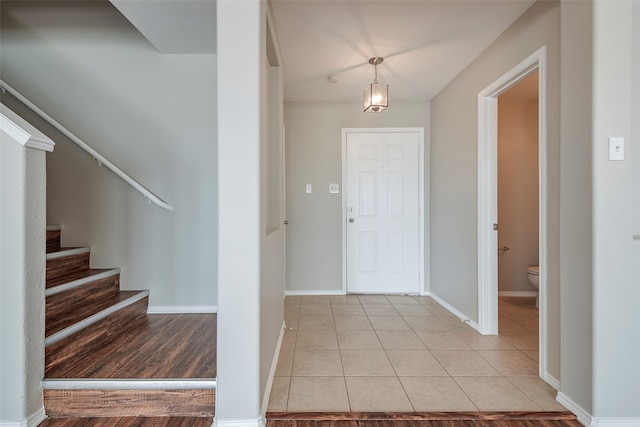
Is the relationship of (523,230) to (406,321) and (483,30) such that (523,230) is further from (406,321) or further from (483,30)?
(483,30)

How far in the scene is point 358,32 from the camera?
211 centimetres

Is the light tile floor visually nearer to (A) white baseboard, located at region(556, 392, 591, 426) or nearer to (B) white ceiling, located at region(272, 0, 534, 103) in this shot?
(A) white baseboard, located at region(556, 392, 591, 426)

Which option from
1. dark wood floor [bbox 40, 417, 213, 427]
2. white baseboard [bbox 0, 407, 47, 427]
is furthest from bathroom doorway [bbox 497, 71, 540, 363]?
white baseboard [bbox 0, 407, 47, 427]

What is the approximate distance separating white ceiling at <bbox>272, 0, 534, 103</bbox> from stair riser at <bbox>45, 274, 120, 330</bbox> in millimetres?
2214

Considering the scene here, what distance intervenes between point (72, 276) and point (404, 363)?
93.9 inches

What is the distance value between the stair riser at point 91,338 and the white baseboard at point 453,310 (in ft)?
8.86

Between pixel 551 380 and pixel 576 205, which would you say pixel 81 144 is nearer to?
pixel 576 205

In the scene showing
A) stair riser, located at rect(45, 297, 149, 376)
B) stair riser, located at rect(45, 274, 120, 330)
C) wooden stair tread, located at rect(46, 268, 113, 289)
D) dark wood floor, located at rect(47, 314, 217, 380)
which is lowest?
dark wood floor, located at rect(47, 314, 217, 380)

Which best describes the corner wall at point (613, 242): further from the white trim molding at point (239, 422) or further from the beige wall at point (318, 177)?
the beige wall at point (318, 177)

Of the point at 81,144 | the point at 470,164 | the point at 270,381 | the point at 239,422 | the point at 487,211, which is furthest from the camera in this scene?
the point at 470,164

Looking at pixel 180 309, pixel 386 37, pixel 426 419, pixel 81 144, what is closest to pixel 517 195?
pixel 386 37

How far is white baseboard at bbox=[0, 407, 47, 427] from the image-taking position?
1.35m

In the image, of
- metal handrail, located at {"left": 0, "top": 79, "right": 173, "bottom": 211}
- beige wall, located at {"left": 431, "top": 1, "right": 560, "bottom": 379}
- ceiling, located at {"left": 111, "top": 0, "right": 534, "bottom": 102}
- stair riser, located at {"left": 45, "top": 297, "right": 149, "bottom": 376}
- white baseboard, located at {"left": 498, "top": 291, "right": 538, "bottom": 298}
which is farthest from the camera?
white baseboard, located at {"left": 498, "top": 291, "right": 538, "bottom": 298}

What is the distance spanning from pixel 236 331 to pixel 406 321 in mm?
1849
